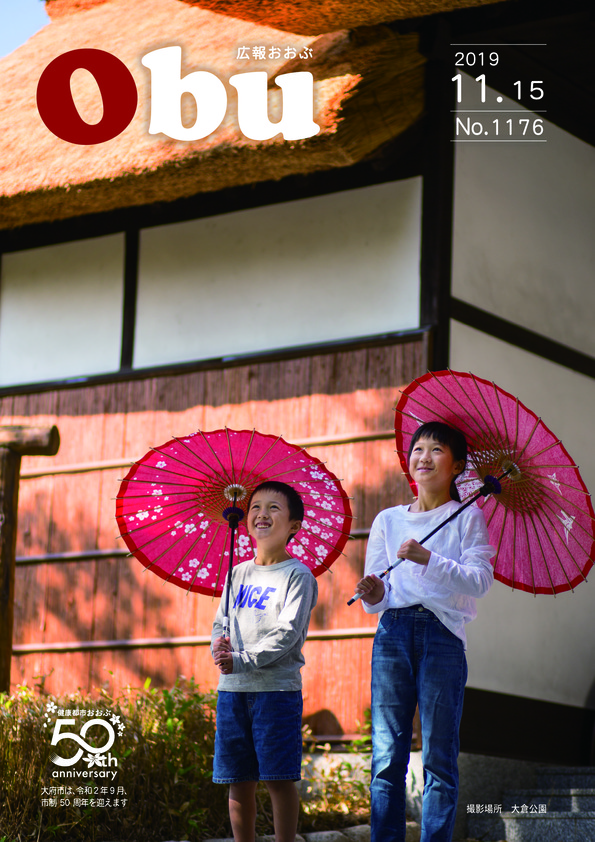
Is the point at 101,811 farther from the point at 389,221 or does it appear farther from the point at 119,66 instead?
the point at 119,66

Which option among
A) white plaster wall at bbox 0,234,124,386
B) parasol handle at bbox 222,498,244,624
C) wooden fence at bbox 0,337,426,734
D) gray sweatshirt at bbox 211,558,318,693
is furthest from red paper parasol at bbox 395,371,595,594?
white plaster wall at bbox 0,234,124,386

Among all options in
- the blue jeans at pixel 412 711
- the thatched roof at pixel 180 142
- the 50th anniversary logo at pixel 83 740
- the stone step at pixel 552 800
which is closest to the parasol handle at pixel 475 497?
A: the blue jeans at pixel 412 711

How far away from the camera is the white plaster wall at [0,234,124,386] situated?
22.3ft

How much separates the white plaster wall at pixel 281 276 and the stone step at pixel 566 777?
2483 mm

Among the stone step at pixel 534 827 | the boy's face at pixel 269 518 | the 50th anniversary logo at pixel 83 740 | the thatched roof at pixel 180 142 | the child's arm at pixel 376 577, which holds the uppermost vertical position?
the thatched roof at pixel 180 142

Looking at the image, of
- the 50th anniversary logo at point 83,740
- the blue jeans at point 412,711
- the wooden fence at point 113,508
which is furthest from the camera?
the wooden fence at point 113,508

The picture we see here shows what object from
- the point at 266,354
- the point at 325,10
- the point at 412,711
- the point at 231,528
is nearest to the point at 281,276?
the point at 266,354

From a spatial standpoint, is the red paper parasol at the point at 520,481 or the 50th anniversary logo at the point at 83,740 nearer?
the red paper parasol at the point at 520,481

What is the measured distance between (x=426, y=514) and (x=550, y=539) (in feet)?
1.39

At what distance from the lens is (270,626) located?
142 inches

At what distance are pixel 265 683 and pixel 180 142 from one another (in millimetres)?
3502

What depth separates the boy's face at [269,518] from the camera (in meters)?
3.71

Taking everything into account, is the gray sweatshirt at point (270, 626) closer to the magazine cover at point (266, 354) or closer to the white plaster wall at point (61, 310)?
the magazine cover at point (266, 354)

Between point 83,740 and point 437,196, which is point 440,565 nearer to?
point 83,740
